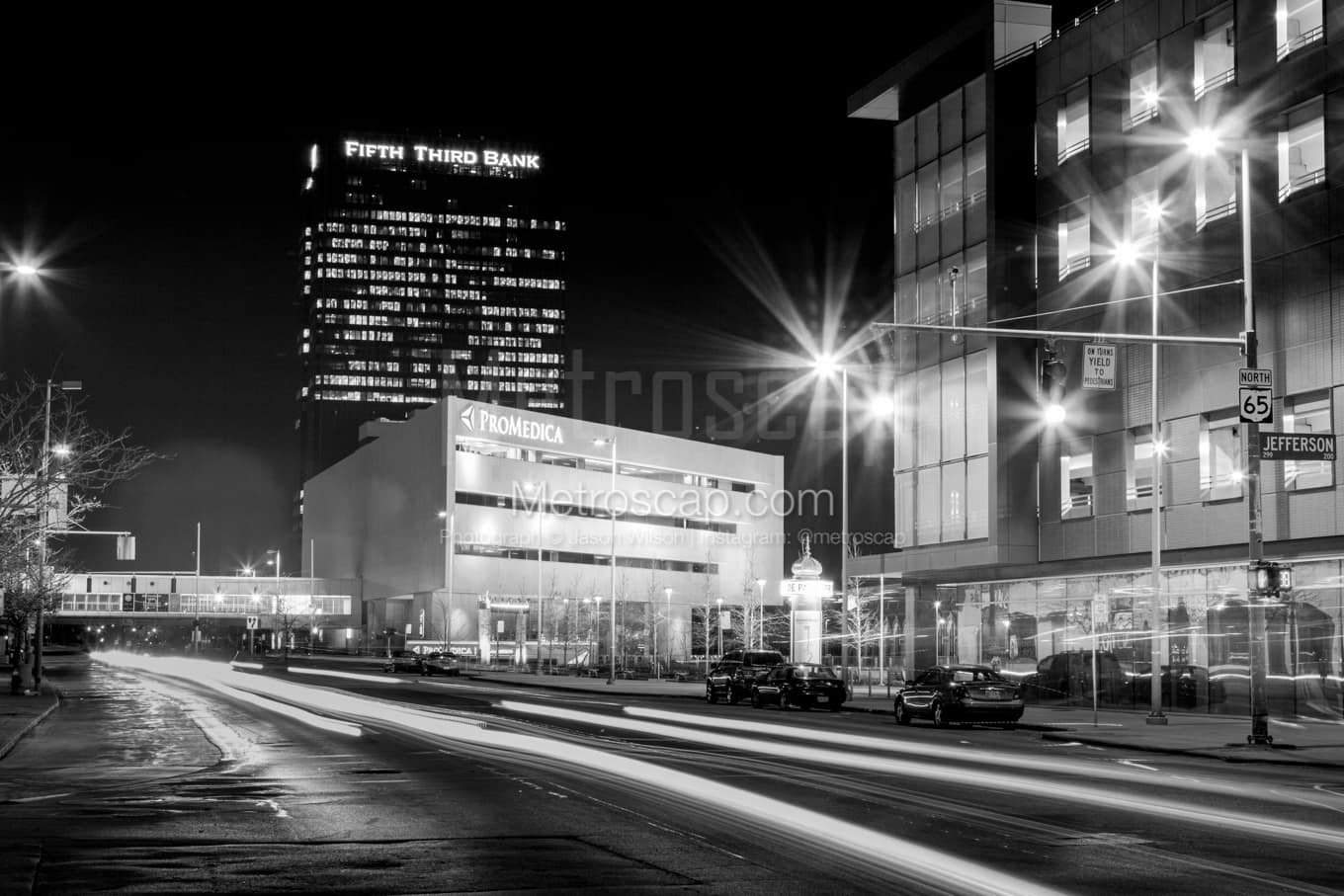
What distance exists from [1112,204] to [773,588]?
98.9 metres

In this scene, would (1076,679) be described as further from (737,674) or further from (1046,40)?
(1046,40)

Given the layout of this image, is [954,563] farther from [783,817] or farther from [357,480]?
Answer: [357,480]

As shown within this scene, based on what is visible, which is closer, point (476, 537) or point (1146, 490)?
point (1146, 490)

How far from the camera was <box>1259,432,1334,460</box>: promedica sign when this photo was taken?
25.3m

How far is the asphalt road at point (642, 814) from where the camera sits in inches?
442

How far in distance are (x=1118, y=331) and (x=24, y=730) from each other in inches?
1174

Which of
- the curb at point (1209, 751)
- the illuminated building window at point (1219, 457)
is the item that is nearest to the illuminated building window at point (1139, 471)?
the illuminated building window at point (1219, 457)

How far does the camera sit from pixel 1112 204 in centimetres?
4094

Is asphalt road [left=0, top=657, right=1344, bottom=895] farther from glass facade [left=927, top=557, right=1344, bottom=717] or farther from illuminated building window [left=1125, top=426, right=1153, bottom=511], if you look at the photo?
illuminated building window [left=1125, top=426, right=1153, bottom=511]

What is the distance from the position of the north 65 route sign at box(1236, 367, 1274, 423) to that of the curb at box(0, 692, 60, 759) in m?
22.8

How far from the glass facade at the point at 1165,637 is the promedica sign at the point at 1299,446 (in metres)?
5.03

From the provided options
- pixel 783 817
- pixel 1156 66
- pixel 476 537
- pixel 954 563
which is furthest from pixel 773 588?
pixel 783 817

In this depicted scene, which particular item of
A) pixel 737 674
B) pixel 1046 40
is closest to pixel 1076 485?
pixel 737 674

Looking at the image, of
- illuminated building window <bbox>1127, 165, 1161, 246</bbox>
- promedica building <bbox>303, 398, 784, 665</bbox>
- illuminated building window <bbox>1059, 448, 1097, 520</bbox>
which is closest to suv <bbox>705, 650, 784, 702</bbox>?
illuminated building window <bbox>1059, 448, 1097, 520</bbox>
